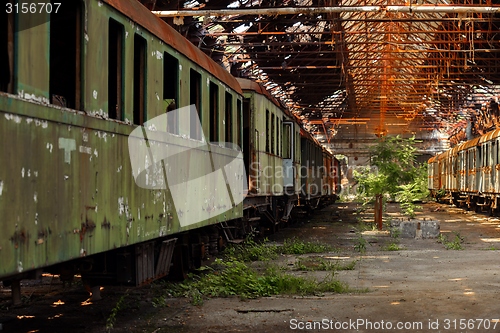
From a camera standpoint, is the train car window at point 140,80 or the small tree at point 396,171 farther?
the small tree at point 396,171

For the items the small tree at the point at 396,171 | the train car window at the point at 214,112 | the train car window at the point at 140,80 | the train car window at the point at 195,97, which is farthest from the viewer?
the small tree at the point at 396,171

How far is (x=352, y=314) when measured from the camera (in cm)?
765

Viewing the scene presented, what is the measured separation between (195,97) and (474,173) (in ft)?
83.1

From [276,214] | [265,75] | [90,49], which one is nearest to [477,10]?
[276,214]

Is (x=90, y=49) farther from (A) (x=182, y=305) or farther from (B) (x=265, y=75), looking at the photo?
(B) (x=265, y=75)

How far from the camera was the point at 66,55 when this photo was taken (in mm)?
5852

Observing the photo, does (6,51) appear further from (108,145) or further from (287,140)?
(287,140)

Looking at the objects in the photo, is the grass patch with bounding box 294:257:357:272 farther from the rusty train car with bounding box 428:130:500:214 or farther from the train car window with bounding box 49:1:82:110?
the rusty train car with bounding box 428:130:500:214

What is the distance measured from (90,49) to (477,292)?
6043mm

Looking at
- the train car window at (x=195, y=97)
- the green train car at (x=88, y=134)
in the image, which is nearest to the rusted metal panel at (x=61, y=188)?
the green train car at (x=88, y=134)

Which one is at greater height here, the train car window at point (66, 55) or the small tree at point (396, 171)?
the train car window at point (66, 55)

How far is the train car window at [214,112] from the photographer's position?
10.1 meters

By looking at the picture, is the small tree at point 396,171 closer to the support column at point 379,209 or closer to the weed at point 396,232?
the support column at point 379,209

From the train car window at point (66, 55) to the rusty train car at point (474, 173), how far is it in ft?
73.6
